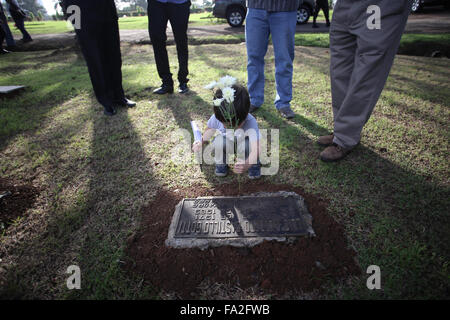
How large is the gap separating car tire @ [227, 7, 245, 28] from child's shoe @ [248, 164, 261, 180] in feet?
35.1

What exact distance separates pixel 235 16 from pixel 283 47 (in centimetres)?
956

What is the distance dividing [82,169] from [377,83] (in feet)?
10.0

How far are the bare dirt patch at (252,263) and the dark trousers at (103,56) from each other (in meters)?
2.56

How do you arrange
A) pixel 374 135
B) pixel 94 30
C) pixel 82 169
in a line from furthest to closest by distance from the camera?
1. pixel 94 30
2. pixel 374 135
3. pixel 82 169

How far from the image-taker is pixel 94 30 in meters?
2.92

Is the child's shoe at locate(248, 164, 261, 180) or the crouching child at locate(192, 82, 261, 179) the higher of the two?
the crouching child at locate(192, 82, 261, 179)

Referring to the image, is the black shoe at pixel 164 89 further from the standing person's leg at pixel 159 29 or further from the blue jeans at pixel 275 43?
the blue jeans at pixel 275 43

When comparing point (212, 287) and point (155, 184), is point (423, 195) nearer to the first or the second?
point (212, 287)

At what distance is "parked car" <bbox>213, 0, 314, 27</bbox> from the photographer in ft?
32.2

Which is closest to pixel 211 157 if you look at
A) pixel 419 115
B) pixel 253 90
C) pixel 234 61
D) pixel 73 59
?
pixel 253 90

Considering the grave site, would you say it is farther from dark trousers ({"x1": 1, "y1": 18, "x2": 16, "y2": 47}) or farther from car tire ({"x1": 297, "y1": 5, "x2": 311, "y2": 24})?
car tire ({"x1": 297, "y1": 5, "x2": 311, "y2": 24})

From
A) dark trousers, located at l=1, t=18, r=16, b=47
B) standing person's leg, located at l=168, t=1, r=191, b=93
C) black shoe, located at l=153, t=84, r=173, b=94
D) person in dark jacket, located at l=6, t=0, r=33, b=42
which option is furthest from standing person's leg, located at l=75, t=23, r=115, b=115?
person in dark jacket, located at l=6, t=0, r=33, b=42

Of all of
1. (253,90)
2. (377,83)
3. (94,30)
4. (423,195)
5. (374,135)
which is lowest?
(423,195)

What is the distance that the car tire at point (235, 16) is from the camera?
1030 centimetres
